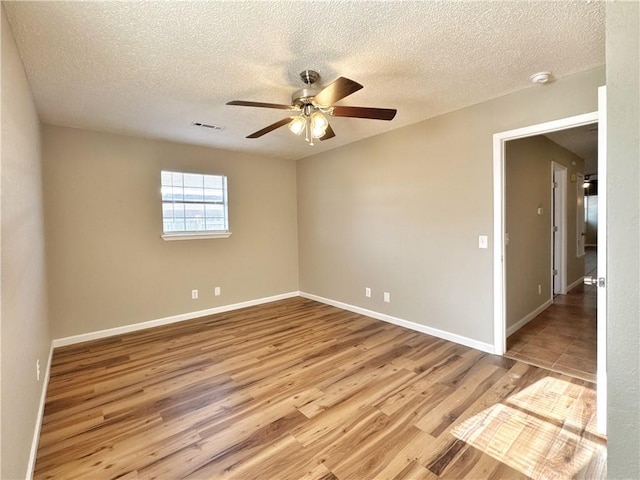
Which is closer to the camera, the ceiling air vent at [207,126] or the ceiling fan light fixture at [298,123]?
the ceiling fan light fixture at [298,123]

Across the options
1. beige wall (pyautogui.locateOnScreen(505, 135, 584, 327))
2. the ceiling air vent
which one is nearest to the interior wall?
beige wall (pyautogui.locateOnScreen(505, 135, 584, 327))

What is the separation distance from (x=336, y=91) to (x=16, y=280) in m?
2.13

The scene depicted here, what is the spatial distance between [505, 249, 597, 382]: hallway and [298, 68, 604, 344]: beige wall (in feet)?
1.50

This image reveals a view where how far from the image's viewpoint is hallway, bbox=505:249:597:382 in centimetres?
271

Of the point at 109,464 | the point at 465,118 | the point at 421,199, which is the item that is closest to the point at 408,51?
the point at 465,118

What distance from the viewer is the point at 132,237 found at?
12.6 feet

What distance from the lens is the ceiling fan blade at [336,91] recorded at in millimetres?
1753

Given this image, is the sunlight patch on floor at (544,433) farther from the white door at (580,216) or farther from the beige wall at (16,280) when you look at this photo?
the white door at (580,216)

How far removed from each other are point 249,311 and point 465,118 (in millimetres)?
3844

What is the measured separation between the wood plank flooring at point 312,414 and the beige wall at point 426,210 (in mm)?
614

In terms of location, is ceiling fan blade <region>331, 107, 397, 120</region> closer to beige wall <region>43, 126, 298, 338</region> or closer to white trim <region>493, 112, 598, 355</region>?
white trim <region>493, 112, 598, 355</region>

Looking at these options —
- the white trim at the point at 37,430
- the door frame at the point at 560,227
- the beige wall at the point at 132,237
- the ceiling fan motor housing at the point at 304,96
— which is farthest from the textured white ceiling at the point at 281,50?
the door frame at the point at 560,227

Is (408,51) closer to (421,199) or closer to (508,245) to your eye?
(421,199)

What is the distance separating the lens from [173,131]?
3.61 meters
